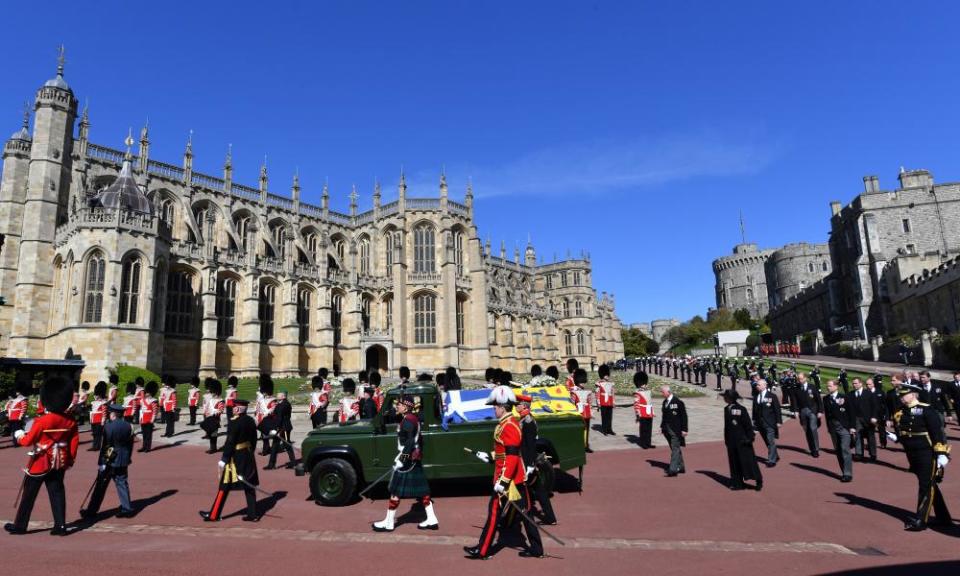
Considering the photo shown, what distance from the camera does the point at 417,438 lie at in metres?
7.52

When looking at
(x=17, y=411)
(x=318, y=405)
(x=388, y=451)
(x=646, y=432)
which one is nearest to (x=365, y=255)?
(x=17, y=411)

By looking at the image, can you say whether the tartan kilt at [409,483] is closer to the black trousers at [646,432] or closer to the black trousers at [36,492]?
the black trousers at [36,492]

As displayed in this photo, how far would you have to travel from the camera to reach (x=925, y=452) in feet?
23.4

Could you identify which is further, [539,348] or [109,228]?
[539,348]

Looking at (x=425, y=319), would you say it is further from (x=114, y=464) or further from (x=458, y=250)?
(x=114, y=464)

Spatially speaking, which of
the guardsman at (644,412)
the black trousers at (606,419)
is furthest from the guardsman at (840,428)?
the black trousers at (606,419)

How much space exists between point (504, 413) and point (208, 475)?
837 centimetres

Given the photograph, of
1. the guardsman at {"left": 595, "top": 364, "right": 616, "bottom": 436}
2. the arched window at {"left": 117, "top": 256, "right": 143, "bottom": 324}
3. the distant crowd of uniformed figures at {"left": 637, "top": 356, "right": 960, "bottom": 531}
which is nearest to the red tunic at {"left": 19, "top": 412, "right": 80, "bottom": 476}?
the distant crowd of uniformed figures at {"left": 637, "top": 356, "right": 960, "bottom": 531}

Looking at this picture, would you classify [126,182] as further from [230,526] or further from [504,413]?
[504,413]

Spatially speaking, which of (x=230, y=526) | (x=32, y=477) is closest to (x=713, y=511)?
(x=230, y=526)

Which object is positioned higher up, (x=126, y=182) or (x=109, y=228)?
(x=126, y=182)

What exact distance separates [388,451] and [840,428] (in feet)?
28.2

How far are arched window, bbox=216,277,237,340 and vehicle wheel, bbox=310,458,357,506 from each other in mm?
33520

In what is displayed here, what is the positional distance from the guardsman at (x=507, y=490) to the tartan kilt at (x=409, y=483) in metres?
1.14
